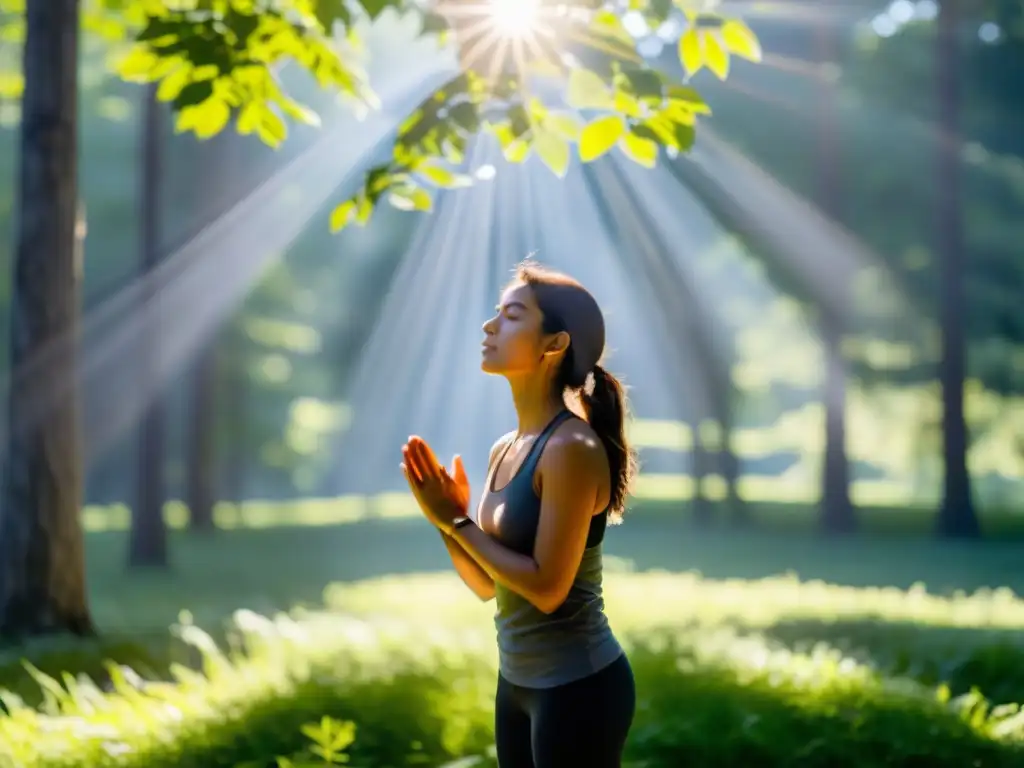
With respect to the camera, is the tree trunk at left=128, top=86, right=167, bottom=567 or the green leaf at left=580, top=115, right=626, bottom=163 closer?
the green leaf at left=580, top=115, right=626, bottom=163

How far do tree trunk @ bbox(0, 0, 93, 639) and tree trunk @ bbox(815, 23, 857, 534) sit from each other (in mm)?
16830

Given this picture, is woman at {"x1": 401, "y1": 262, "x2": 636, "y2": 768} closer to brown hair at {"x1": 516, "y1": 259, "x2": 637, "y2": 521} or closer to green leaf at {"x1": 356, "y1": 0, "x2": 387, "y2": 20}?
brown hair at {"x1": 516, "y1": 259, "x2": 637, "y2": 521}

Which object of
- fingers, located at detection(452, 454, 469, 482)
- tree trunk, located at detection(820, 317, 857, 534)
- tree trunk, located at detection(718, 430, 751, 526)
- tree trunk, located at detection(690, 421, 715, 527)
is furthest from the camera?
tree trunk, located at detection(690, 421, 715, 527)

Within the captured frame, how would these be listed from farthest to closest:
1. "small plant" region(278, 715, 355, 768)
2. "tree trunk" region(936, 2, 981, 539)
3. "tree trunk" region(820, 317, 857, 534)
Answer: "tree trunk" region(820, 317, 857, 534)
"tree trunk" region(936, 2, 981, 539)
"small plant" region(278, 715, 355, 768)

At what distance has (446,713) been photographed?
645 centimetres

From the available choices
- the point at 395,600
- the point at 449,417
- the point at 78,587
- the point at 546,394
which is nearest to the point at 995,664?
the point at 546,394

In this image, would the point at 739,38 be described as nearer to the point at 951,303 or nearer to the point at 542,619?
the point at 542,619

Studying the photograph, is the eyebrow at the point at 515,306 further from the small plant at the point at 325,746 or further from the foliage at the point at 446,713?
the foliage at the point at 446,713

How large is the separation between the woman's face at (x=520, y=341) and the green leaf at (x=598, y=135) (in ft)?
7.36

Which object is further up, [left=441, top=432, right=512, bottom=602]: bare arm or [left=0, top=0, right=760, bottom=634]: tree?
[left=0, top=0, right=760, bottom=634]: tree

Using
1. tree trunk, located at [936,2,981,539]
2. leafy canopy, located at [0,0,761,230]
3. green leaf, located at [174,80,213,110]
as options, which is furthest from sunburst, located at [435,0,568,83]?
tree trunk, located at [936,2,981,539]

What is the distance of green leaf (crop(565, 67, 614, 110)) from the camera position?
581 cm

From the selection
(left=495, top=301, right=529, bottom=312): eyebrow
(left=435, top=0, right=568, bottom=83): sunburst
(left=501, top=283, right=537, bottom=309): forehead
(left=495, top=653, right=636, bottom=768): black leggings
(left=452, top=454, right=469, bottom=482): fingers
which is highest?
(left=435, top=0, right=568, bottom=83): sunburst

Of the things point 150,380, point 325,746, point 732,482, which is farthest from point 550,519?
point 732,482
